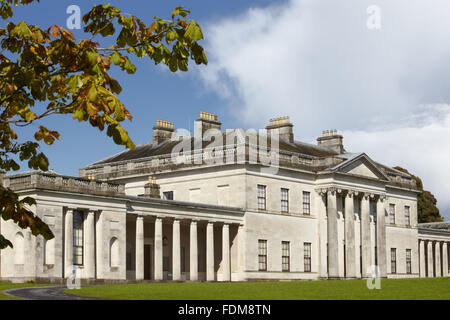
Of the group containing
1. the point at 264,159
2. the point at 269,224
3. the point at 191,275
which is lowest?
the point at 191,275

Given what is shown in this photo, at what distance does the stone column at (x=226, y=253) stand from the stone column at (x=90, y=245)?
12611 millimetres

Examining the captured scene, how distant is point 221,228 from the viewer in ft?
196

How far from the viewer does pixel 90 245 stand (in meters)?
47.1

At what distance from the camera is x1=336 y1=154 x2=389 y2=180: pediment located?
64250 mm

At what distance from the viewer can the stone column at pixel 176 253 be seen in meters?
53.6

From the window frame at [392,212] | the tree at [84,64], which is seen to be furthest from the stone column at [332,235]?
the tree at [84,64]

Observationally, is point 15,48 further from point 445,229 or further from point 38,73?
point 445,229

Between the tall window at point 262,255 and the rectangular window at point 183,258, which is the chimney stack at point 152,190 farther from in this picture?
the tall window at point 262,255

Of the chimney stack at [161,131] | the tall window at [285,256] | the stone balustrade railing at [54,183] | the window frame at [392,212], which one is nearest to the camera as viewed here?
the stone balustrade railing at [54,183]

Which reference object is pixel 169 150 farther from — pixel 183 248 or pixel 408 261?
pixel 408 261
